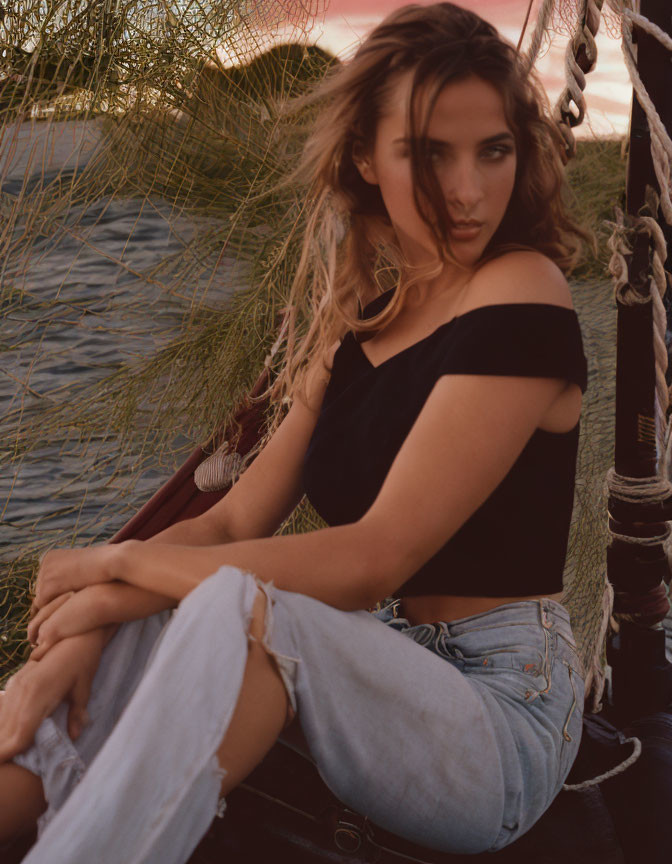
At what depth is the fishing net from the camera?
2340 millimetres

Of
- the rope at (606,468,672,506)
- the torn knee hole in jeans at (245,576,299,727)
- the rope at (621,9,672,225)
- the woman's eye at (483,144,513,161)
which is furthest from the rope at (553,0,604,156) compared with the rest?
the torn knee hole in jeans at (245,576,299,727)

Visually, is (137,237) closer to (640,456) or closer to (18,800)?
(640,456)

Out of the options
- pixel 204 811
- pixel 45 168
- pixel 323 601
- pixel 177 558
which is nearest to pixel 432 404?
pixel 323 601

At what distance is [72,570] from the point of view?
1360 mm

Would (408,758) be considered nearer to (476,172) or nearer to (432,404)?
(432,404)

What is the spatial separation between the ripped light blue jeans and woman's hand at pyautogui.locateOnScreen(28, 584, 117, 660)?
0.24 ft

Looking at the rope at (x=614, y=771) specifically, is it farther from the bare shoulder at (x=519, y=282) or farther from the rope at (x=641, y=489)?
the bare shoulder at (x=519, y=282)

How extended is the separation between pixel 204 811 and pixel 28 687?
0.34 m

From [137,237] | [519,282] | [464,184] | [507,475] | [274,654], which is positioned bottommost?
[274,654]

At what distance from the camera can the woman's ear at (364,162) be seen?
1576 mm

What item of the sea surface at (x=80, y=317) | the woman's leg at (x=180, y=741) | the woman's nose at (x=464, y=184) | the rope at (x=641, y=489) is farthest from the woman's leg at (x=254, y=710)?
the sea surface at (x=80, y=317)

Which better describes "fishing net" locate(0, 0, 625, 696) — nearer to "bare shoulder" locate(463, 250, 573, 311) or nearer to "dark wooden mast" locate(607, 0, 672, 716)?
"dark wooden mast" locate(607, 0, 672, 716)

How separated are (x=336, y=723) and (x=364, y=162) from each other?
93 cm

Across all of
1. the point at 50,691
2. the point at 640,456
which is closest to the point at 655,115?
the point at 640,456
